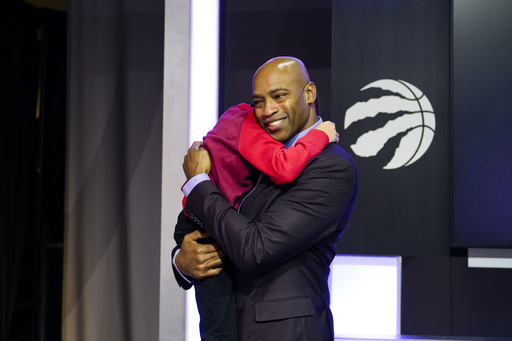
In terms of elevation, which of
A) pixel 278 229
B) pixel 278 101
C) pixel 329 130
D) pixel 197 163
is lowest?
pixel 278 229

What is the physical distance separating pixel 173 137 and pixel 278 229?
3.84 ft

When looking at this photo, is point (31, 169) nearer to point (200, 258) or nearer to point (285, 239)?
point (200, 258)

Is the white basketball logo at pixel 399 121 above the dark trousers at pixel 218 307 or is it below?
above

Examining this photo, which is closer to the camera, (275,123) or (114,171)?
(275,123)

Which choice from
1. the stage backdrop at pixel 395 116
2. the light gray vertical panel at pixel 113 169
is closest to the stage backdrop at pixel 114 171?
the light gray vertical panel at pixel 113 169

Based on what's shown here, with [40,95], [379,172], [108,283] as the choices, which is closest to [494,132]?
[379,172]

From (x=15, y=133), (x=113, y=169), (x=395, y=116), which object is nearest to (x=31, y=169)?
(x=15, y=133)

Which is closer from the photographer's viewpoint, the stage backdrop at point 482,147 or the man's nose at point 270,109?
the man's nose at point 270,109

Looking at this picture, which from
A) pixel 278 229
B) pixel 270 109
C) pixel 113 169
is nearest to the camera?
pixel 278 229

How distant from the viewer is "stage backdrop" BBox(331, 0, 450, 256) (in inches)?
106

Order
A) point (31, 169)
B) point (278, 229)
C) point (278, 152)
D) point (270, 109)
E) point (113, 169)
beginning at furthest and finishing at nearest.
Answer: point (31, 169)
point (113, 169)
point (270, 109)
point (278, 152)
point (278, 229)

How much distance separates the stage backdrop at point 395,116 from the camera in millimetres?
2703

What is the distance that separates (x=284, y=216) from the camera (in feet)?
5.49

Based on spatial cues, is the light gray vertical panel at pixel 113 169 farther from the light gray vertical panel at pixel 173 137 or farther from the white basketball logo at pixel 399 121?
the white basketball logo at pixel 399 121
